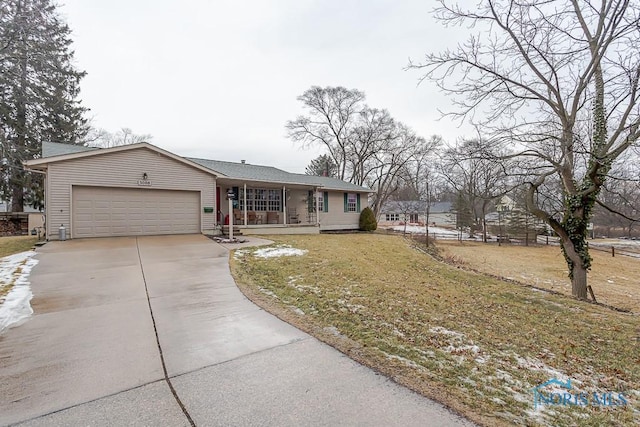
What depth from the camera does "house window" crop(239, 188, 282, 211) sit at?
51.4ft

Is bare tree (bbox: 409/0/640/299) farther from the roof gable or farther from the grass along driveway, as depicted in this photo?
the roof gable

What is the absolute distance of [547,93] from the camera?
9.21 m

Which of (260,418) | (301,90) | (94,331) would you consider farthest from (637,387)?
(301,90)

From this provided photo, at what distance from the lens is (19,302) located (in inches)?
174

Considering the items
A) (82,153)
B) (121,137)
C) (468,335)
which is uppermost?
(121,137)

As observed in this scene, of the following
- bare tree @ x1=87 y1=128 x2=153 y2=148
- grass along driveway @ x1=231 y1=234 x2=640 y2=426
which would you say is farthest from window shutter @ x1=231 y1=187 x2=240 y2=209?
bare tree @ x1=87 y1=128 x2=153 y2=148

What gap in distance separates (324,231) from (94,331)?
15077 millimetres

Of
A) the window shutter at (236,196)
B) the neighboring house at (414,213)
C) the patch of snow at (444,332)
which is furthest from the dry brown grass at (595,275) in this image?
the neighboring house at (414,213)

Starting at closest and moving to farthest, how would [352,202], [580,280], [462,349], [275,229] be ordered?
[462,349] < [580,280] < [275,229] < [352,202]

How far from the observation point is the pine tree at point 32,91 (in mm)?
11195

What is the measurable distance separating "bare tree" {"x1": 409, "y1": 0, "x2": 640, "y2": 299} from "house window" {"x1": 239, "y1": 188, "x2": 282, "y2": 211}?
10.3 meters

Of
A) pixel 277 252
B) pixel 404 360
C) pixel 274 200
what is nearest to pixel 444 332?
pixel 404 360

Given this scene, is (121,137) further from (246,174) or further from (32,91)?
(246,174)

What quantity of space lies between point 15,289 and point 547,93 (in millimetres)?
13863
